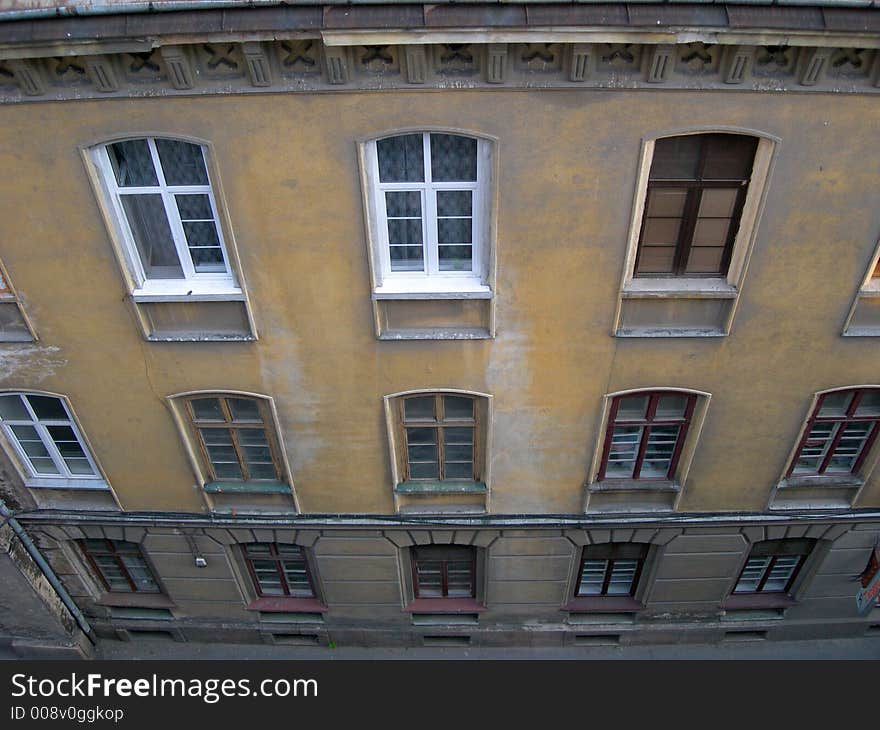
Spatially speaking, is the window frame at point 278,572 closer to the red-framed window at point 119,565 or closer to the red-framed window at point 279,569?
the red-framed window at point 279,569

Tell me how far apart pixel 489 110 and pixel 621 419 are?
5673mm

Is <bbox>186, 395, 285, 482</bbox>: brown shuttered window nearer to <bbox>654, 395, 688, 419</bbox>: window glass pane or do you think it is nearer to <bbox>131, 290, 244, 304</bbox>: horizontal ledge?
<bbox>131, 290, 244, 304</bbox>: horizontal ledge

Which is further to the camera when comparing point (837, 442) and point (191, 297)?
point (837, 442)

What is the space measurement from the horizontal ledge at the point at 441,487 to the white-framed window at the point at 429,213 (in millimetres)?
4150

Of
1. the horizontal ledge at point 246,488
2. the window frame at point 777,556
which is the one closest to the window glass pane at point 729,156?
the window frame at point 777,556

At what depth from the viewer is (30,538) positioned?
1316cm

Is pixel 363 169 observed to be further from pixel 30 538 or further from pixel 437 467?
pixel 30 538

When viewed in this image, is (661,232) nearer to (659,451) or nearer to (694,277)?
(694,277)

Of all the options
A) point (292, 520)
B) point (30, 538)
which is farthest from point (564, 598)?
point (30, 538)

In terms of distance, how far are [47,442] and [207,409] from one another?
3.27 m

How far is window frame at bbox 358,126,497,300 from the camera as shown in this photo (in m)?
8.29

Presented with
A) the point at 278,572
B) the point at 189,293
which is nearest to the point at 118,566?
the point at 278,572

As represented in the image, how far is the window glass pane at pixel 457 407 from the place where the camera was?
1081 centimetres

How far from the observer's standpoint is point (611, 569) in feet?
45.1
